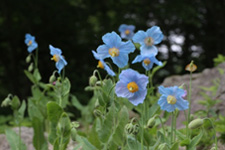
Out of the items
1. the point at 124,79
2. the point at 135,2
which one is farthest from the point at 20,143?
the point at 135,2

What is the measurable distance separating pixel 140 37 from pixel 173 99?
0.34 metres

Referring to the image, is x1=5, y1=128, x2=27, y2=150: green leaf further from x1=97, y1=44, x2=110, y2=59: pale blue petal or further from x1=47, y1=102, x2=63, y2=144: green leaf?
x1=97, y1=44, x2=110, y2=59: pale blue petal

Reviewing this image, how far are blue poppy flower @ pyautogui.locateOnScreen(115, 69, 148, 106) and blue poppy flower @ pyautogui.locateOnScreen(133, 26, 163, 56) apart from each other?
21 cm

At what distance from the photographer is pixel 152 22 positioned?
8312 mm

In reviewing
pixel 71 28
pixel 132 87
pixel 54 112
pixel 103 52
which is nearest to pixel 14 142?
pixel 54 112

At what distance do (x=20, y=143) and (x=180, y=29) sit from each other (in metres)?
8.03

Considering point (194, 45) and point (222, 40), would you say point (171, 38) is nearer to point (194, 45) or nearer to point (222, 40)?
point (194, 45)

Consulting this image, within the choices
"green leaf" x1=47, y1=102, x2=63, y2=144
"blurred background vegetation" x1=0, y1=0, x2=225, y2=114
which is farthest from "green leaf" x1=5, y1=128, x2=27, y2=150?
"blurred background vegetation" x1=0, y1=0, x2=225, y2=114

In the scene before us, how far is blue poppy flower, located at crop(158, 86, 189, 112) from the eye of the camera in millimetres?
1333

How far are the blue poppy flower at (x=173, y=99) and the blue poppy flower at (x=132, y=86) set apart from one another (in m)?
0.12

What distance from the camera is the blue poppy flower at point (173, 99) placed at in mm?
1333

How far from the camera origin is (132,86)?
1.27m

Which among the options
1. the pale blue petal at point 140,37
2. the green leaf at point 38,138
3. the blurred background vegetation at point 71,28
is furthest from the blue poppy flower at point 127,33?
the blurred background vegetation at point 71,28

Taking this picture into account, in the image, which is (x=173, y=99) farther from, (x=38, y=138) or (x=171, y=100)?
(x=38, y=138)
